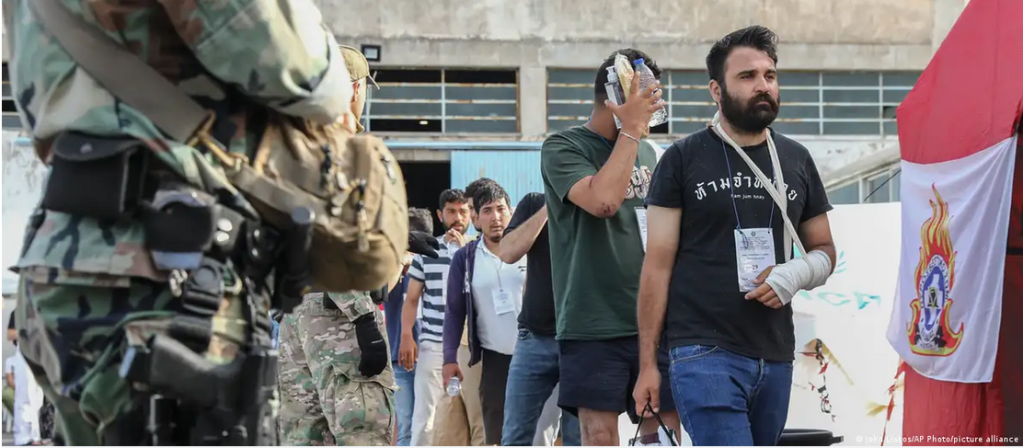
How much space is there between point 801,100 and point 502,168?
20.9 ft

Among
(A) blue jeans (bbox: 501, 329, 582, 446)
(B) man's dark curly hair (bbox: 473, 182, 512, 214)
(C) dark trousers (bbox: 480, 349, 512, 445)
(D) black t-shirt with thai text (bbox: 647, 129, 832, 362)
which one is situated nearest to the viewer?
(D) black t-shirt with thai text (bbox: 647, 129, 832, 362)

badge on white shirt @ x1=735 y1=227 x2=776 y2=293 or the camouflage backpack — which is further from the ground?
the camouflage backpack

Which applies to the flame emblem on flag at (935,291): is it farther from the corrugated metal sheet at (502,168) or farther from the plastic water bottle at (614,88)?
the corrugated metal sheet at (502,168)

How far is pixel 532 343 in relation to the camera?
6.20 metres

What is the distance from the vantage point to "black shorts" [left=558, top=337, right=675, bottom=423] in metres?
5.34

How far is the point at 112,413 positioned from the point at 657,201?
2.49 m

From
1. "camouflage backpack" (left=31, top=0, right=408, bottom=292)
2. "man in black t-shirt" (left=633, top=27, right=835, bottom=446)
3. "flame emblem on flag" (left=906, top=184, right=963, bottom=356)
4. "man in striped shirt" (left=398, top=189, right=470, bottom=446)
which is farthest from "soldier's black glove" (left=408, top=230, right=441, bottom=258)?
"man in striped shirt" (left=398, top=189, right=470, bottom=446)

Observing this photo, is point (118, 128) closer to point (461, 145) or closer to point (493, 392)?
point (493, 392)

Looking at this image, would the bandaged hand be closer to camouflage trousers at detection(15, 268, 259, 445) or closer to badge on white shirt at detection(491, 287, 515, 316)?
camouflage trousers at detection(15, 268, 259, 445)

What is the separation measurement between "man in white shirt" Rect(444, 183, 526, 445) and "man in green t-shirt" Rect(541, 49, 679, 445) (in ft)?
8.46

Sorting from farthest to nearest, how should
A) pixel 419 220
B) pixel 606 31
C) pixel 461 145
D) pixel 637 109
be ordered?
pixel 606 31, pixel 461 145, pixel 419 220, pixel 637 109

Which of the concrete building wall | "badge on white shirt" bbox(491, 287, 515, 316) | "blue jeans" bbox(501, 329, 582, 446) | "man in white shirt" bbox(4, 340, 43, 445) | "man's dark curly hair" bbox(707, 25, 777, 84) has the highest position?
the concrete building wall

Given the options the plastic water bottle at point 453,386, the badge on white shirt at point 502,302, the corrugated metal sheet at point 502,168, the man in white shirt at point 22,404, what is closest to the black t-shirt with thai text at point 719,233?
the badge on white shirt at point 502,302

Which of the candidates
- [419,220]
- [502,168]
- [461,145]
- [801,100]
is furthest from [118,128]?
[801,100]
